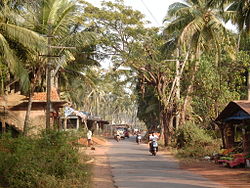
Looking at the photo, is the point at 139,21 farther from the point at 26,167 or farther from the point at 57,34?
the point at 26,167

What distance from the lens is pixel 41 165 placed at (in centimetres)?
1058

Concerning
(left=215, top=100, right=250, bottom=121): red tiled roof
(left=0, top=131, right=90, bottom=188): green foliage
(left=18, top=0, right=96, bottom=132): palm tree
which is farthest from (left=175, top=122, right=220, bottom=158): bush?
(left=0, top=131, right=90, bottom=188): green foliage

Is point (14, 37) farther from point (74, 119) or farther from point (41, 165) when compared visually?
point (74, 119)

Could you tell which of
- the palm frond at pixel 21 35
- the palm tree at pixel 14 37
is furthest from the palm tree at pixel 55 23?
the palm frond at pixel 21 35

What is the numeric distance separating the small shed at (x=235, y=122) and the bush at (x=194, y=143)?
2.18 m

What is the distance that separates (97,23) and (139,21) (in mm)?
3091

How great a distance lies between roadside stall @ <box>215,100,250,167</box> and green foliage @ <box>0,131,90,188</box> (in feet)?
23.6

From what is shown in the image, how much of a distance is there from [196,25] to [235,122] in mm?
8864

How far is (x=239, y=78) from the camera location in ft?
88.9

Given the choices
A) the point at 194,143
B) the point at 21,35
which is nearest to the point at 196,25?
the point at 194,143

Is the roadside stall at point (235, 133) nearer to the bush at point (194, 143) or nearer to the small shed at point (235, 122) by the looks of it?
the small shed at point (235, 122)

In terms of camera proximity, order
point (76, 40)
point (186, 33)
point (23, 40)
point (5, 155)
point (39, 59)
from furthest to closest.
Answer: point (186, 33) < point (39, 59) < point (76, 40) < point (23, 40) < point (5, 155)

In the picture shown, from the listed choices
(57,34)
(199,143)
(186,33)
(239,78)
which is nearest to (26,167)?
(57,34)

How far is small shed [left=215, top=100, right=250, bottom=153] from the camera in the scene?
17.6 metres
